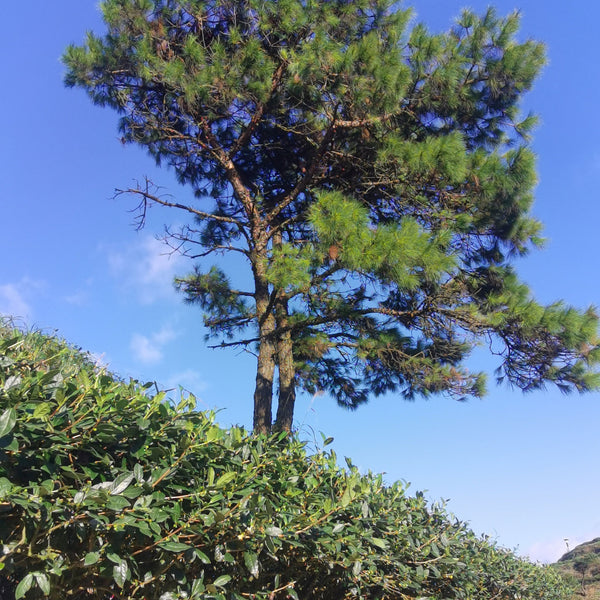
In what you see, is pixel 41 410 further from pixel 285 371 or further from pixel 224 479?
pixel 285 371

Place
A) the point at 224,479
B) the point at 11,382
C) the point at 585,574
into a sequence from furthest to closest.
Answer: the point at 585,574
the point at 224,479
the point at 11,382

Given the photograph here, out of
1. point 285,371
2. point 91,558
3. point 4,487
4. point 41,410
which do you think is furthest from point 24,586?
point 285,371

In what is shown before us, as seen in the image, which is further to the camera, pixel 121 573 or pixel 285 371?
pixel 285 371

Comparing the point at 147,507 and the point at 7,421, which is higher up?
the point at 7,421

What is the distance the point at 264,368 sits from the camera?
302 inches

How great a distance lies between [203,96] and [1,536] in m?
6.41

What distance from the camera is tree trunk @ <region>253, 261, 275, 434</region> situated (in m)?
7.38

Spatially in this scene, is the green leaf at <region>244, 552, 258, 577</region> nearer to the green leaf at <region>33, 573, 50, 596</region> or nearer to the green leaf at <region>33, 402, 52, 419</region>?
the green leaf at <region>33, 573, 50, 596</region>

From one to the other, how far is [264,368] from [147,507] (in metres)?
5.68

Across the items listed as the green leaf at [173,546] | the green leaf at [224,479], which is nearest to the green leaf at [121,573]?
the green leaf at [173,546]

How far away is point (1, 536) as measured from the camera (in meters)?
1.82

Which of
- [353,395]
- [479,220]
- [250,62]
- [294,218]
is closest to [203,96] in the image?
[250,62]

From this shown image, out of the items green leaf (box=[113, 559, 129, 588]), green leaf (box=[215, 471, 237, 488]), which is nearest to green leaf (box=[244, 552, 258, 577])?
green leaf (box=[215, 471, 237, 488])

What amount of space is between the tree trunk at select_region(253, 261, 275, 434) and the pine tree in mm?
22
